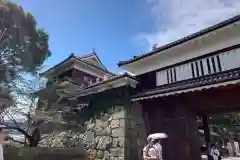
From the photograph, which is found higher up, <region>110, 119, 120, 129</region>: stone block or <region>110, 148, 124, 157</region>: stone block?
<region>110, 119, 120, 129</region>: stone block

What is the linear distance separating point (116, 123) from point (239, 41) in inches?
237

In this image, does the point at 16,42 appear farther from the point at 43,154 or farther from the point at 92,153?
the point at 92,153

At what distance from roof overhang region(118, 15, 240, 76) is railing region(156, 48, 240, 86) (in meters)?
0.29

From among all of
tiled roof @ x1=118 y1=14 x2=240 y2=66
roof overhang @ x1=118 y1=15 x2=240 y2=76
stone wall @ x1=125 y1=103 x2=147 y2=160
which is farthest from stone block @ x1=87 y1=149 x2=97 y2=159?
tiled roof @ x1=118 y1=14 x2=240 y2=66

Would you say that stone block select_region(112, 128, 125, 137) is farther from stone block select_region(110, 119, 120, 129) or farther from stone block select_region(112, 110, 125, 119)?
stone block select_region(112, 110, 125, 119)

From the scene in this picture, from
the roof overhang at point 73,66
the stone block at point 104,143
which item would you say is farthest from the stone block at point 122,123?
the roof overhang at point 73,66

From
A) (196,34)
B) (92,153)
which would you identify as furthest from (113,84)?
(196,34)

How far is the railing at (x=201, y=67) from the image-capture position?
7137 mm

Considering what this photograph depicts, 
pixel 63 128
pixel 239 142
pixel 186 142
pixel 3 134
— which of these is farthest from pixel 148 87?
pixel 239 142

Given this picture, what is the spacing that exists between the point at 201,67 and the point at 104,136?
214 inches

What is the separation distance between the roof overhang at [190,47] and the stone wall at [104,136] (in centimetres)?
246

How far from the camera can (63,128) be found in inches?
449

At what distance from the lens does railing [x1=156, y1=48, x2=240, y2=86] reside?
7.14 meters

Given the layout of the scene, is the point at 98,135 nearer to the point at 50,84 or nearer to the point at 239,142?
the point at 50,84
